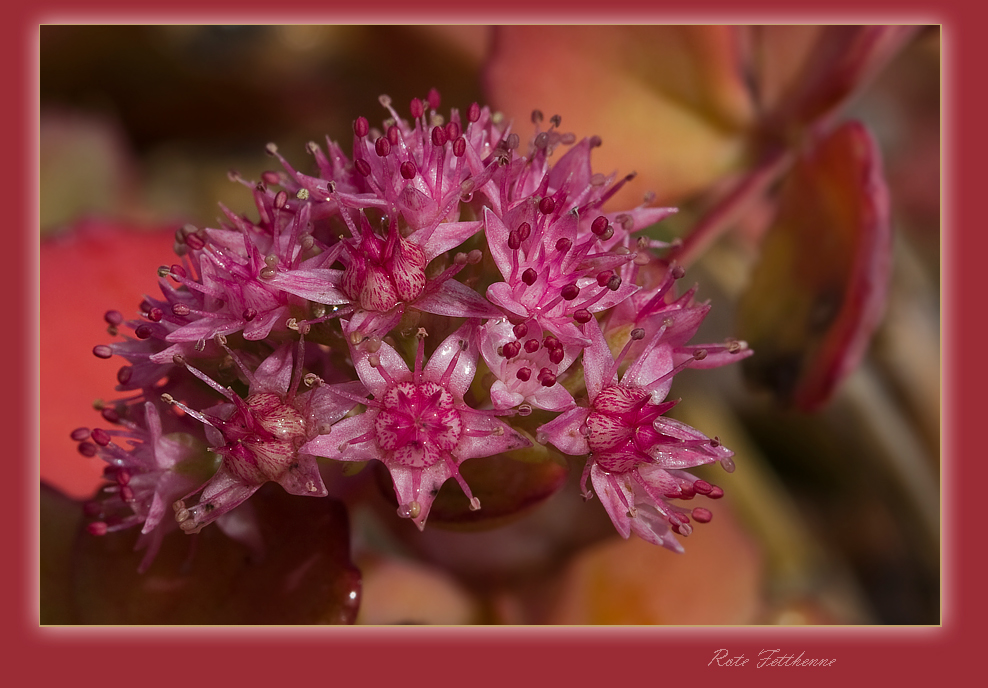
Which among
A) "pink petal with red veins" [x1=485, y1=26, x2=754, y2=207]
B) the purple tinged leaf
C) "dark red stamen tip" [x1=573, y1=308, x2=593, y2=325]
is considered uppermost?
"pink petal with red veins" [x1=485, y1=26, x2=754, y2=207]

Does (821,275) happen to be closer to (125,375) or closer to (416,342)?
(416,342)

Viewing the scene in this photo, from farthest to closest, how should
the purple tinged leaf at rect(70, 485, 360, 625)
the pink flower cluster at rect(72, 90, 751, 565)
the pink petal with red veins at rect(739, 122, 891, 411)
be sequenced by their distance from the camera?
1. the pink petal with red veins at rect(739, 122, 891, 411)
2. the purple tinged leaf at rect(70, 485, 360, 625)
3. the pink flower cluster at rect(72, 90, 751, 565)

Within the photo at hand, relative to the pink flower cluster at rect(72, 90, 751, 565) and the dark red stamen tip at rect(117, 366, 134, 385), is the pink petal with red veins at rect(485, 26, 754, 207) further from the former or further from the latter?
the dark red stamen tip at rect(117, 366, 134, 385)

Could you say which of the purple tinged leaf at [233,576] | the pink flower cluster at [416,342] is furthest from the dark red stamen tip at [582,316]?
the purple tinged leaf at [233,576]

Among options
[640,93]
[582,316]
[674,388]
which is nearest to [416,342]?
[582,316]

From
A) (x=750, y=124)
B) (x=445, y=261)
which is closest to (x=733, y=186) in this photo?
(x=750, y=124)

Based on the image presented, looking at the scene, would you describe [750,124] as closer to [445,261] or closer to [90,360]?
[445,261]

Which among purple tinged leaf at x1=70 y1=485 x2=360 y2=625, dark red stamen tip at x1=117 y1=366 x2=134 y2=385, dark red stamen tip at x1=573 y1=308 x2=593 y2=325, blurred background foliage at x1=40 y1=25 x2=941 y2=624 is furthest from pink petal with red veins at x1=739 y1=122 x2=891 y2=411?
dark red stamen tip at x1=117 y1=366 x2=134 y2=385
